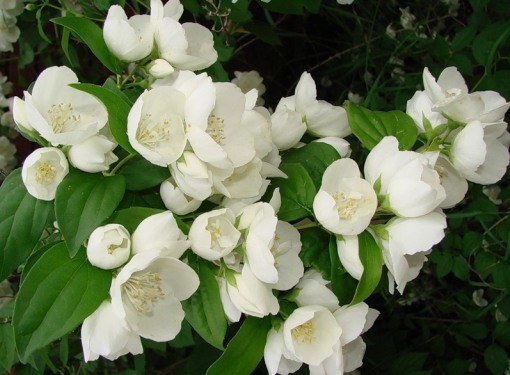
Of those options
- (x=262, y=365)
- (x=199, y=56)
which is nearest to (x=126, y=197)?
(x=199, y=56)

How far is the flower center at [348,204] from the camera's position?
764 mm

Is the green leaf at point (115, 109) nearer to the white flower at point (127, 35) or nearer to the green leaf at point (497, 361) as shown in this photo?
the white flower at point (127, 35)

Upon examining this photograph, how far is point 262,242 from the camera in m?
0.70

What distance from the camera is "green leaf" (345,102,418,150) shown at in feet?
2.79

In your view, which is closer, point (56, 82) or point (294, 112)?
point (56, 82)

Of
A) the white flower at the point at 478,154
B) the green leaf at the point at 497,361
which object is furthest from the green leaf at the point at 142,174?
the green leaf at the point at 497,361

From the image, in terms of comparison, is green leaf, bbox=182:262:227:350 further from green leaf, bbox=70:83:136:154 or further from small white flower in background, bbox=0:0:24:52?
small white flower in background, bbox=0:0:24:52

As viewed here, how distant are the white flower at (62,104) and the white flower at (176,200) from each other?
11 centimetres

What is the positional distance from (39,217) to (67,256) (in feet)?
0.23

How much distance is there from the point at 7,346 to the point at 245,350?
0.50 metres

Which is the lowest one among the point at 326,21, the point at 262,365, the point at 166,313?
the point at 262,365

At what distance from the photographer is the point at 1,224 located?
0.73 m

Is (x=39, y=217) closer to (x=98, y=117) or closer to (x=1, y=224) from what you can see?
(x=1, y=224)

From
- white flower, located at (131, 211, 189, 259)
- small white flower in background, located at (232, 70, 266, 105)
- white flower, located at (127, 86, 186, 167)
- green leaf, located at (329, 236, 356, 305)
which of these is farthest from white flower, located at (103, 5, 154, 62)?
small white flower in background, located at (232, 70, 266, 105)
